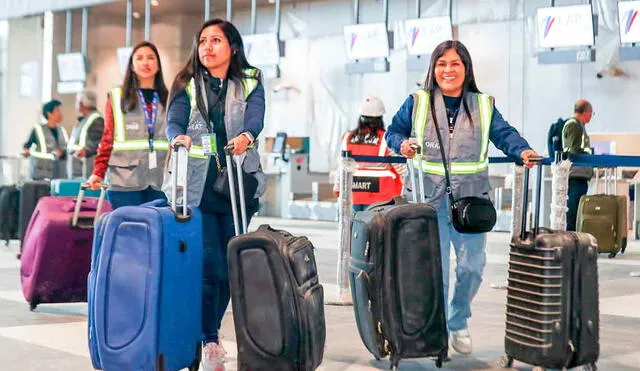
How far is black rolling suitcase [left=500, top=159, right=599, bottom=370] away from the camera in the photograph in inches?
195

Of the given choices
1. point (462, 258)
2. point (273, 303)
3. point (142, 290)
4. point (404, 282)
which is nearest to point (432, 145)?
point (462, 258)

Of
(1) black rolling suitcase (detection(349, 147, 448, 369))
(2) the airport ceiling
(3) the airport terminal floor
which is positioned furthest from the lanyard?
(2) the airport ceiling

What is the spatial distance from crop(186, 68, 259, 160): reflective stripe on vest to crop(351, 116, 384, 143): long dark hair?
3.76 m

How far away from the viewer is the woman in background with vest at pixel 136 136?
6.94 metres

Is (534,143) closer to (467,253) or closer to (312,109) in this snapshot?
(312,109)

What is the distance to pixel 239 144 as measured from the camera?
4.89 meters

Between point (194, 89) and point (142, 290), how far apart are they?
1091mm

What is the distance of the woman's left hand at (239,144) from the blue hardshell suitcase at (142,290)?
1.13 ft

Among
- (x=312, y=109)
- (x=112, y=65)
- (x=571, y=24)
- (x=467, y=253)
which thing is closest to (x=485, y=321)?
(x=467, y=253)

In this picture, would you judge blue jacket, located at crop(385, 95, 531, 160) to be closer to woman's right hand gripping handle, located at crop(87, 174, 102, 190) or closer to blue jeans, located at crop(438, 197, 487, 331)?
blue jeans, located at crop(438, 197, 487, 331)

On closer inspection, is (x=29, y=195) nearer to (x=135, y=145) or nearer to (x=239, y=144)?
(x=135, y=145)

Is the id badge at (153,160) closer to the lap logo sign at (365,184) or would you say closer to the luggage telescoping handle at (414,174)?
the luggage telescoping handle at (414,174)

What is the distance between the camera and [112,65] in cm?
2780

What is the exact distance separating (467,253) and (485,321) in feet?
5.24
